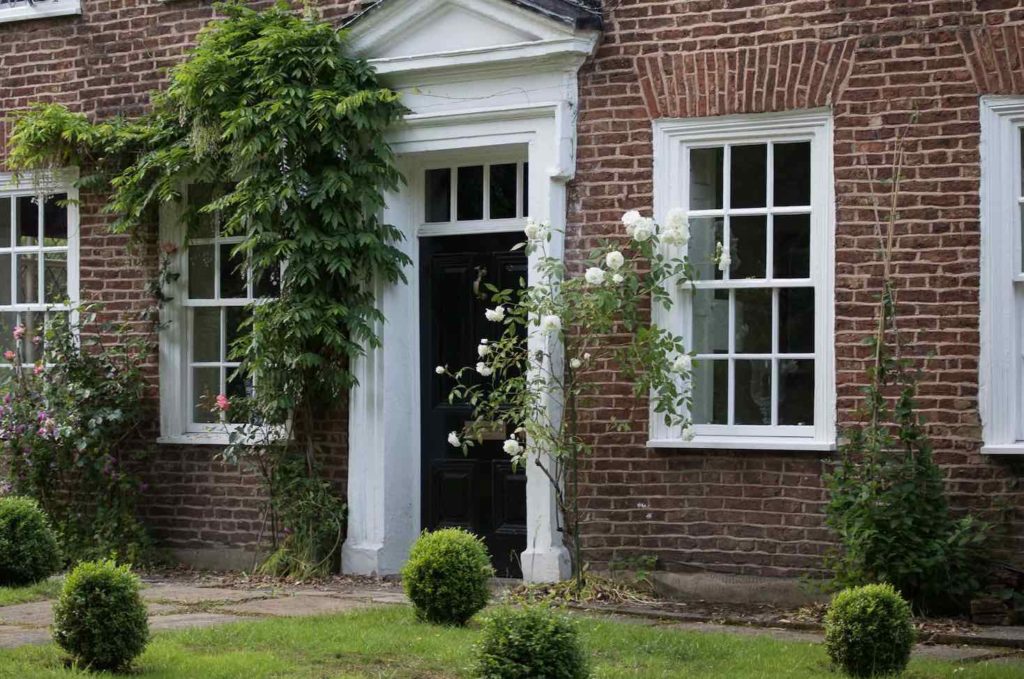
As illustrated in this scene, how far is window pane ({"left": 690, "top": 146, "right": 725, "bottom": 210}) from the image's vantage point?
402 inches

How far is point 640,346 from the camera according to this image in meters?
10.0

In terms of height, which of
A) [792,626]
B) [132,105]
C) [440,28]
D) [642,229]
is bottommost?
[792,626]

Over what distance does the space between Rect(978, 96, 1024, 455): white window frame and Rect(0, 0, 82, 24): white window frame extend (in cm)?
743

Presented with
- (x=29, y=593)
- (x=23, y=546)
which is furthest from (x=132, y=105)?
(x=29, y=593)

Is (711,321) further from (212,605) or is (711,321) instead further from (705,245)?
(212,605)

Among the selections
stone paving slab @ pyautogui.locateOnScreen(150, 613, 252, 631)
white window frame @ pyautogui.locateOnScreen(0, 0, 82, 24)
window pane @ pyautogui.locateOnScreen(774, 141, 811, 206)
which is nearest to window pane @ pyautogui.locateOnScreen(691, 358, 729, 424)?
window pane @ pyautogui.locateOnScreen(774, 141, 811, 206)

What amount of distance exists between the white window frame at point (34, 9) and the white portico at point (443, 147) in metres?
2.99

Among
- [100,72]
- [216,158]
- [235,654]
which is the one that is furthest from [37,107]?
[235,654]

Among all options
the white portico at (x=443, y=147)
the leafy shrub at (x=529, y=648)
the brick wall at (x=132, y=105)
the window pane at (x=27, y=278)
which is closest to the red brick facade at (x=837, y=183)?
the white portico at (x=443, y=147)

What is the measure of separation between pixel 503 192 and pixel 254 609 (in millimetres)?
3557

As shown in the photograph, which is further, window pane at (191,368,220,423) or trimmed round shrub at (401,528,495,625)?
window pane at (191,368,220,423)

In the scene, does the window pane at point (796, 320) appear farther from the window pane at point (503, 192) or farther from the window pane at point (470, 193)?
the window pane at point (470, 193)

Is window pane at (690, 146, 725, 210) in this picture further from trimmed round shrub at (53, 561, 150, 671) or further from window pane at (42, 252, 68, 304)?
window pane at (42, 252, 68, 304)

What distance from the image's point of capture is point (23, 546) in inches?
408
